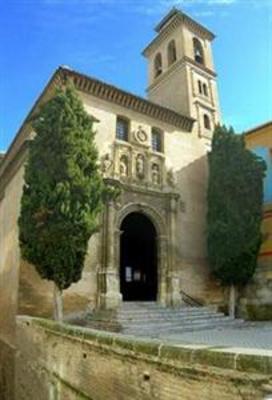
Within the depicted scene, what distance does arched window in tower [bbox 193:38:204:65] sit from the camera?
2002 cm

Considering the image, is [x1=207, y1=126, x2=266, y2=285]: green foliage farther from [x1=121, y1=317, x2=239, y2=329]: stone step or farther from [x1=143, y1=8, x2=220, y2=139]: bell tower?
[x1=143, y1=8, x2=220, y2=139]: bell tower

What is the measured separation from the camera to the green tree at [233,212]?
44.3 ft

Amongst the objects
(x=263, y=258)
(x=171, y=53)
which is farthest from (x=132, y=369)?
(x=171, y=53)

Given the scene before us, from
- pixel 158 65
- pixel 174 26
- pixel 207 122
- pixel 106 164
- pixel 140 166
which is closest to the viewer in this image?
pixel 106 164

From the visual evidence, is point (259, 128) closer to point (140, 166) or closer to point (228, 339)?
point (140, 166)

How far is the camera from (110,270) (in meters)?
11.9

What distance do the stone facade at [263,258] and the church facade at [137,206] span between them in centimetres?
130

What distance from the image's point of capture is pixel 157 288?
13.7 m

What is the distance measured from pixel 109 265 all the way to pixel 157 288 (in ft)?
8.46

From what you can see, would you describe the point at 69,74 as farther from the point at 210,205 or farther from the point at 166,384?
the point at 166,384

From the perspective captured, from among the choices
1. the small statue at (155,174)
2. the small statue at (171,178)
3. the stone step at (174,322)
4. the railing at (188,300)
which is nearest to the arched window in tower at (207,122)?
the small statue at (171,178)

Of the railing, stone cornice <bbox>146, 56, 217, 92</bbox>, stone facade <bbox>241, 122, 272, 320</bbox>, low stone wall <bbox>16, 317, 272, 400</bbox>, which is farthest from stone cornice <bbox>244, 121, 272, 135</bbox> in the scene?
low stone wall <bbox>16, 317, 272, 400</bbox>

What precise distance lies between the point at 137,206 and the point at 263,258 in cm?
550

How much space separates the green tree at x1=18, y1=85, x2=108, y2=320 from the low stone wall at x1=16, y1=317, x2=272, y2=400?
1.61 meters
